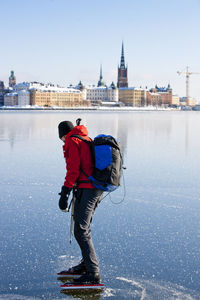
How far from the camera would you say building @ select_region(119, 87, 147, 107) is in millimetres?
139250

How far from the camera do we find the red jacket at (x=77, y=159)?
2973mm

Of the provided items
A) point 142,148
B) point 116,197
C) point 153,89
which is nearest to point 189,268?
point 116,197

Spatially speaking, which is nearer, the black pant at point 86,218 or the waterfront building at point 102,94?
the black pant at point 86,218

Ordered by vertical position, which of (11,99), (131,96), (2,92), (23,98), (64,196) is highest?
(2,92)

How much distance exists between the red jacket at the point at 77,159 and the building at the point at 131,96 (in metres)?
137

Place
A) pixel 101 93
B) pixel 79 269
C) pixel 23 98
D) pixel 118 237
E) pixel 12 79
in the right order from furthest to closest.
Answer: pixel 12 79 < pixel 101 93 < pixel 23 98 < pixel 118 237 < pixel 79 269

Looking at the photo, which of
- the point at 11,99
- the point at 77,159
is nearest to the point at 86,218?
the point at 77,159

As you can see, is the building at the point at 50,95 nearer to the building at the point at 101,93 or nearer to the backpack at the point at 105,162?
the building at the point at 101,93

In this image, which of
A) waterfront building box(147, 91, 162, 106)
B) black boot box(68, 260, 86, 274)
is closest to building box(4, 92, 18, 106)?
waterfront building box(147, 91, 162, 106)

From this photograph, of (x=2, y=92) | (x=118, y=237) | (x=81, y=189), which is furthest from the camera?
(x=2, y=92)

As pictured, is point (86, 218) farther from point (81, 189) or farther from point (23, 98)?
point (23, 98)

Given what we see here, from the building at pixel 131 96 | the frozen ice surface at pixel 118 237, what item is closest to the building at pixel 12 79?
the building at pixel 131 96

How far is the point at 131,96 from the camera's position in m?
140

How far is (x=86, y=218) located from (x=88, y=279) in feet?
1.46
